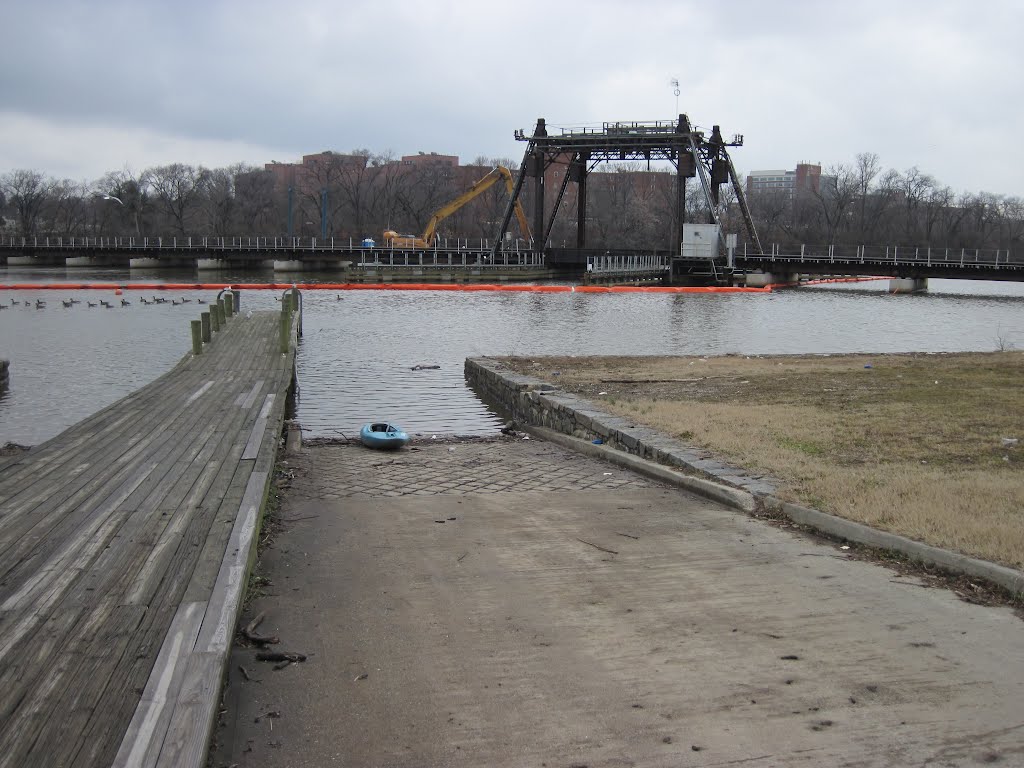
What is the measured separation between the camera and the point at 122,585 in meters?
4.68

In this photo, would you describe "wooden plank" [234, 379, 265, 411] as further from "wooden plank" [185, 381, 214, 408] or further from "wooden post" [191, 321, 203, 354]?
"wooden post" [191, 321, 203, 354]

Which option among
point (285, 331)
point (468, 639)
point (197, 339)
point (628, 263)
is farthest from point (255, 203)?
point (468, 639)

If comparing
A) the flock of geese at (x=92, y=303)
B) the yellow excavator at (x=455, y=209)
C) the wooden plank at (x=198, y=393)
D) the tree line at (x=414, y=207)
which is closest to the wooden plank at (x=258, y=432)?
the wooden plank at (x=198, y=393)

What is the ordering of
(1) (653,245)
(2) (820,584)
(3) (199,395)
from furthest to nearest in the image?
(1) (653,245) < (3) (199,395) < (2) (820,584)

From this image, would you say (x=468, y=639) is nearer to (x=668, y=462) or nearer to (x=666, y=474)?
(x=666, y=474)

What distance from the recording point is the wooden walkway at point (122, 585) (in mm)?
3285

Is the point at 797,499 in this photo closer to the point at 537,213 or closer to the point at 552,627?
the point at 552,627

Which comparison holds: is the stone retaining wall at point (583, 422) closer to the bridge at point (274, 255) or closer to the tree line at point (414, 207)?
the bridge at point (274, 255)

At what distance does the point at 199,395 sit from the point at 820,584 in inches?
367

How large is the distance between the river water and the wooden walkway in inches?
178

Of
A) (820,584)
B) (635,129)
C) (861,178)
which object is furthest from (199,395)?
(861,178)

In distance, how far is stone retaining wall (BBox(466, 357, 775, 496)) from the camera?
25.8 feet

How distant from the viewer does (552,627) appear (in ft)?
15.2

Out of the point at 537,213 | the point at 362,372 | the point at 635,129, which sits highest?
the point at 635,129
